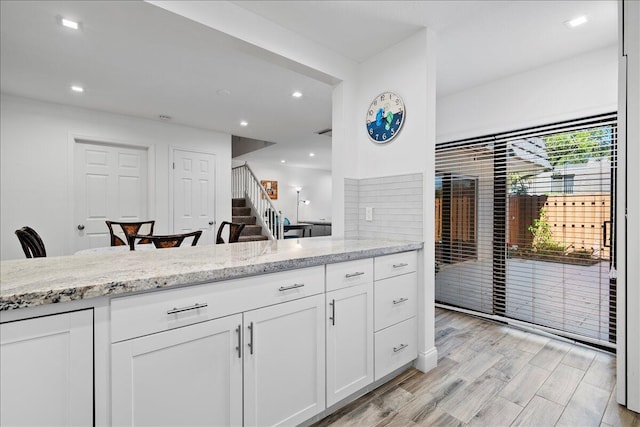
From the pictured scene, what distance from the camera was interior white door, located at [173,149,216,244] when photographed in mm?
5023

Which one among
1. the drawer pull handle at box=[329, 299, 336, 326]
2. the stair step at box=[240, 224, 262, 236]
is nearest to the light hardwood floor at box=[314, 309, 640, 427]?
the drawer pull handle at box=[329, 299, 336, 326]

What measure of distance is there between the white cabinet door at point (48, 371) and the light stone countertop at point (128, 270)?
9 centimetres

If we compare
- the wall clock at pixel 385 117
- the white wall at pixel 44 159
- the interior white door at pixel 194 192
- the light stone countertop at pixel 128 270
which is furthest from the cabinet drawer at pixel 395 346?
the white wall at pixel 44 159

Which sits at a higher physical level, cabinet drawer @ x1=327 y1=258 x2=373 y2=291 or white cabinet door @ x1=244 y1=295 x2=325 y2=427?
cabinet drawer @ x1=327 y1=258 x2=373 y2=291

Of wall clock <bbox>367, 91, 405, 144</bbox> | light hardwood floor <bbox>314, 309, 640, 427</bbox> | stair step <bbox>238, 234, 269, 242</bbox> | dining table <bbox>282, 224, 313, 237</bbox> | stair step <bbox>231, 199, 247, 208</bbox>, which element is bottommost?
light hardwood floor <bbox>314, 309, 640, 427</bbox>

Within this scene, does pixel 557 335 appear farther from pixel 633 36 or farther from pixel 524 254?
pixel 633 36

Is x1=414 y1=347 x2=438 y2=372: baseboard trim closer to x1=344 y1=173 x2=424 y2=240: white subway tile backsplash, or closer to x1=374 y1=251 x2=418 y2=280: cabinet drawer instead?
x1=374 y1=251 x2=418 y2=280: cabinet drawer

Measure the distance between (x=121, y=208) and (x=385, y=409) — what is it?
454 centimetres

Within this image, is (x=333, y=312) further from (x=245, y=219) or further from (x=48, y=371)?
(x=245, y=219)

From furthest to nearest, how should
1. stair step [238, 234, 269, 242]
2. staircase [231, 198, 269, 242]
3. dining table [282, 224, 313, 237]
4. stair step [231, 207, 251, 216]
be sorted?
1. dining table [282, 224, 313, 237]
2. stair step [231, 207, 251, 216]
3. staircase [231, 198, 269, 242]
4. stair step [238, 234, 269, 242]

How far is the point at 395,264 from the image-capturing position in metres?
2.05

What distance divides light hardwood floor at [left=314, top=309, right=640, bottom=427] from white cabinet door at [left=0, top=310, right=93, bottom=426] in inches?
45.6

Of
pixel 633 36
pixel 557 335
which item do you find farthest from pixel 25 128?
pixel 557 335

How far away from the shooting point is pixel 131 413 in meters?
1.08
